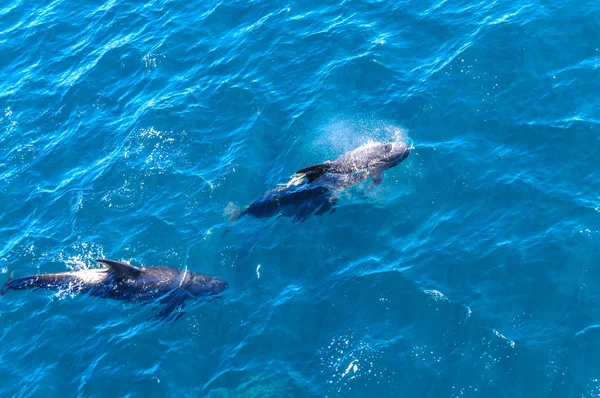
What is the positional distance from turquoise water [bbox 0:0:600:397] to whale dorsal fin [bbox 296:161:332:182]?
1787 mm

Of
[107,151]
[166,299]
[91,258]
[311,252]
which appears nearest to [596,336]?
[311,252]

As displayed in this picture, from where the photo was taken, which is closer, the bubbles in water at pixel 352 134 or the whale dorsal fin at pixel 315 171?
the whale dorsal fin at pixel 315 171

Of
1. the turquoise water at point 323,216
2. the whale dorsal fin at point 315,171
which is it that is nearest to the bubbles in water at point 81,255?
the turquoise water at point 323,216

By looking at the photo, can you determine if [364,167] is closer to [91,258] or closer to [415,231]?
[415,231]

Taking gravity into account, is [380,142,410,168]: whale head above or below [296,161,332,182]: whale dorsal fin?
below

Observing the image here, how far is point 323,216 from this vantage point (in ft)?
95.3

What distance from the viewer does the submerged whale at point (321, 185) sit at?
2941 centimetres

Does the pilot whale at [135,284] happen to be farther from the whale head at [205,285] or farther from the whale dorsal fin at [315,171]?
the whale dorsal fin at [315,171]

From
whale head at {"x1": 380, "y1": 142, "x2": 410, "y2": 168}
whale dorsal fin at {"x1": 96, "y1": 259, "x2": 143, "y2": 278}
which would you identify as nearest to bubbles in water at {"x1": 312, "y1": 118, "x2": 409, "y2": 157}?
whale head at {"x1": 380, "y1": 142, "x2": 410, "y2": 168}

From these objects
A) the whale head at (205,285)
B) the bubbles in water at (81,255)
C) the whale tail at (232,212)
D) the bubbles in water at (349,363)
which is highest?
the bubbles in water at (81,255)

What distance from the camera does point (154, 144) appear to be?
112 ft

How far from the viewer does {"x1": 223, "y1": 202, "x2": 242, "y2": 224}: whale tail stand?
30.0 m

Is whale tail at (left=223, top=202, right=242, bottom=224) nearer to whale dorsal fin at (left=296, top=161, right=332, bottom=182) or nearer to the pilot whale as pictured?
the pilot whale

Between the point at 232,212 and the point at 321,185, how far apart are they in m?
4.60
